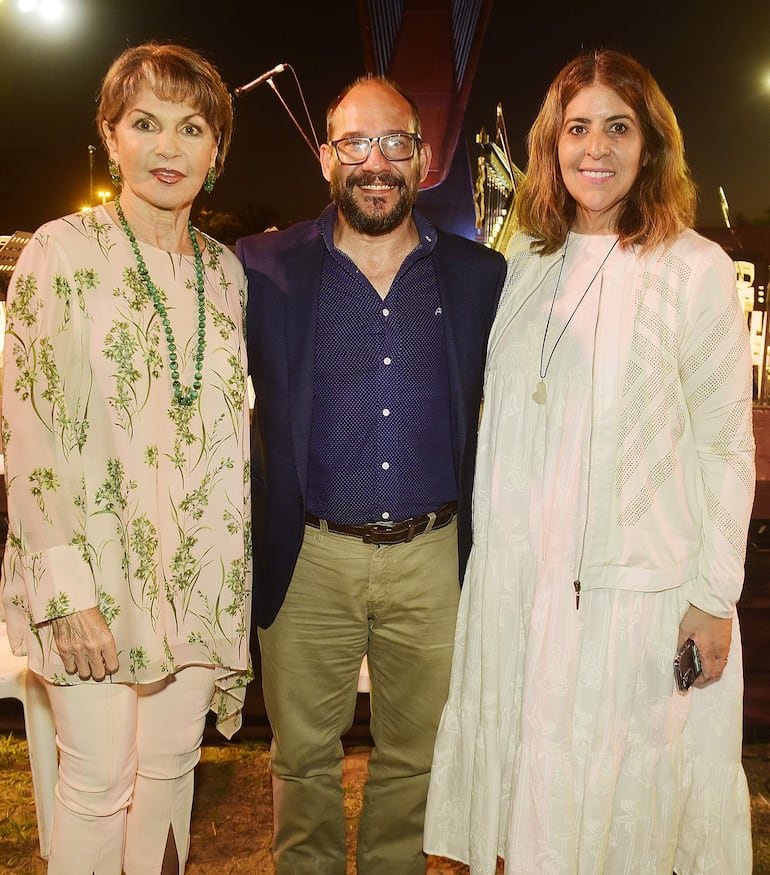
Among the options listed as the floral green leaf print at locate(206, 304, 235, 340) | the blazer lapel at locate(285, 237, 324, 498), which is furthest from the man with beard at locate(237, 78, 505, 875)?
the floral green leaf print at locate(206, 304, 235, 340)

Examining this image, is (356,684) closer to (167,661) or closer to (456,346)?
(167,661)

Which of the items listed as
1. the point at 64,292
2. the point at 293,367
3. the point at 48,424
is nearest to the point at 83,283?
the point at 64,292

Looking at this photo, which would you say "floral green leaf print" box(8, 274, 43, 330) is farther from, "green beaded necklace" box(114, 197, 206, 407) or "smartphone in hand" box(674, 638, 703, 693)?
"smartphone in hand" box(674, 638, 703, 693)

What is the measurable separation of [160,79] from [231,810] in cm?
227

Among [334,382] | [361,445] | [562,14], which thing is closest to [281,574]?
[361,445]

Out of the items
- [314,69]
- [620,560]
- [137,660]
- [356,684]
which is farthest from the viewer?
[314,69]

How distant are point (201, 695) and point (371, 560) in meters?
0.51

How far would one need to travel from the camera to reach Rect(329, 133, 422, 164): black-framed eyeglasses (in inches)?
77.4

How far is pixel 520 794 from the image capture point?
1.75m

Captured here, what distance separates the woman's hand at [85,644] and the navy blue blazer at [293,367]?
502 mm

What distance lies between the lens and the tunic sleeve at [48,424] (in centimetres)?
146

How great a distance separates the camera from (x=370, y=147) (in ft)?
6.46

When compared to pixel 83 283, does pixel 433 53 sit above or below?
above

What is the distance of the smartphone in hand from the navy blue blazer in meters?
0.56
